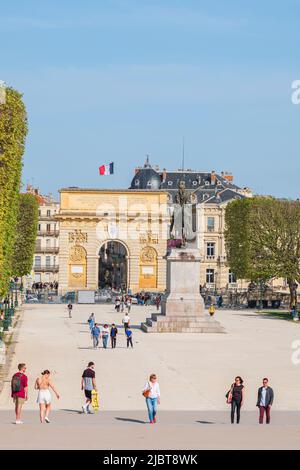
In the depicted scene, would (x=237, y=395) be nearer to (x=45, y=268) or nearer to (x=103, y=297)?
(x=103, y=297)

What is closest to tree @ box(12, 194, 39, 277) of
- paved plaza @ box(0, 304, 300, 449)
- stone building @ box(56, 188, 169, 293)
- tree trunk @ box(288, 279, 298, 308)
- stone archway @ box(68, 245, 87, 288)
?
stone archway @ box(68, 245, 87, 288)

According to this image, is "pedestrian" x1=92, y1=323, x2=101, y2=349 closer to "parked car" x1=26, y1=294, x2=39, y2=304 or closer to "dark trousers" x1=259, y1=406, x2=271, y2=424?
"dark trousers" x1=259, y1=406, x2=271, y2=424

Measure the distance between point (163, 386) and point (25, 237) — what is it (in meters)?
57.1

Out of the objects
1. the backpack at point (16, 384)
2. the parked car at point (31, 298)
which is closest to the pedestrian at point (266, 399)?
the backpack at point (16, 384)

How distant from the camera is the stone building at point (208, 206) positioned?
12612 cm

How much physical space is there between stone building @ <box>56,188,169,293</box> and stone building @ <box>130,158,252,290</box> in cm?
448

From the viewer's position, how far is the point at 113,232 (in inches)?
4483

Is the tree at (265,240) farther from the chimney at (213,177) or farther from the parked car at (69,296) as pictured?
the chimney at (213,177)

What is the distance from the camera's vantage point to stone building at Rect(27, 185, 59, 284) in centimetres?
14462

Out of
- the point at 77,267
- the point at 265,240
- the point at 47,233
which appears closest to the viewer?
the point at 265,240

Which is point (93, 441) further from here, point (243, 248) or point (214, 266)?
point (214, 266)

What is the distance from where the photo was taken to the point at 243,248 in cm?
8906

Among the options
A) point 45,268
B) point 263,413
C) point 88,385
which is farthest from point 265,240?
point 45,268
